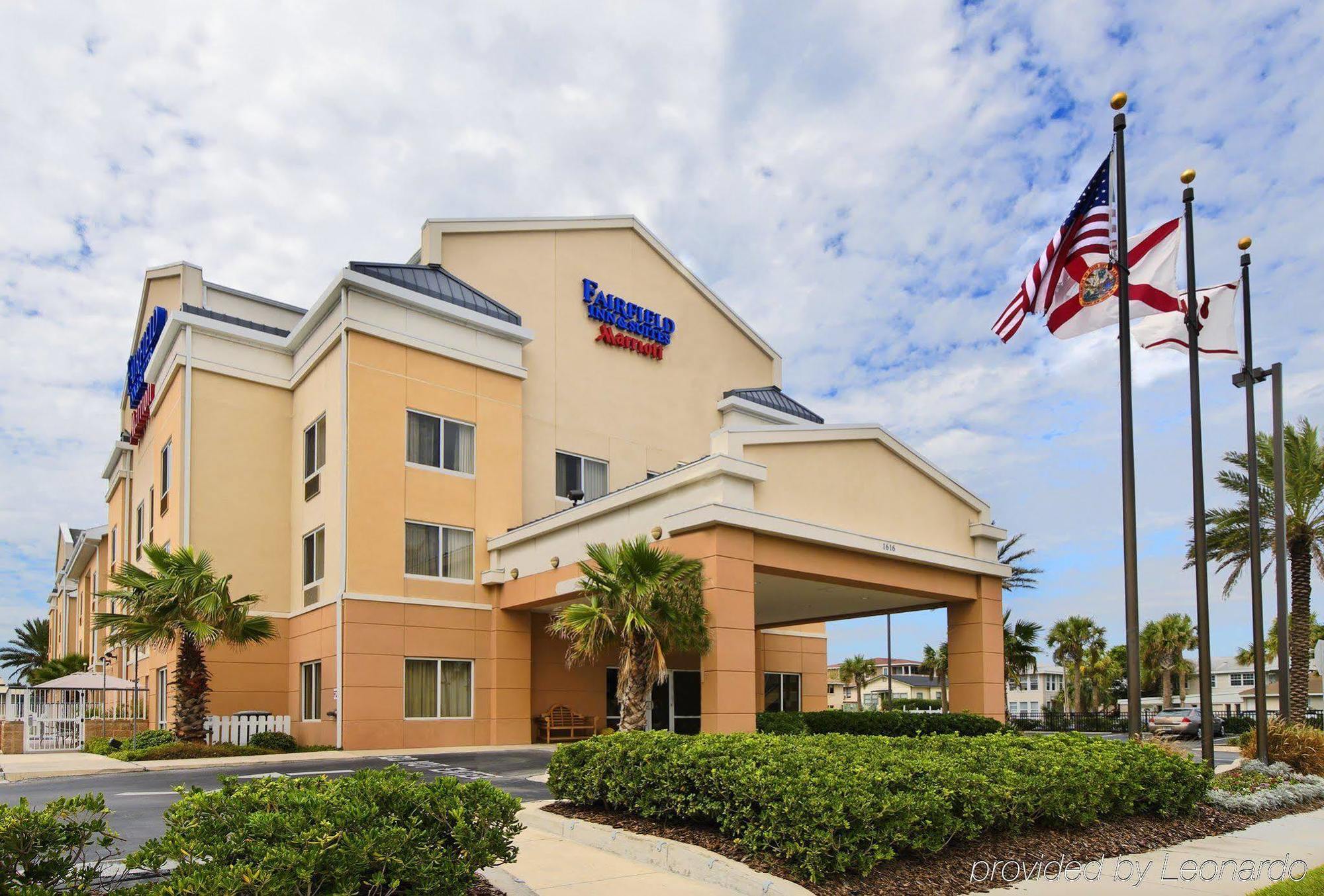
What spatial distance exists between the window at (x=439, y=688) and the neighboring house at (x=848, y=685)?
66348mm

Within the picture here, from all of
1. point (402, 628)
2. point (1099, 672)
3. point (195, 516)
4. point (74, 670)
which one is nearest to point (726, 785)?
point (402, 628)

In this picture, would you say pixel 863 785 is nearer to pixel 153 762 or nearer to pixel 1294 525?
pixel 153 762

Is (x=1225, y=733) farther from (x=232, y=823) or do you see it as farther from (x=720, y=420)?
(x=232, y=823)

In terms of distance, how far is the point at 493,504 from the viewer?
27562 millimetres

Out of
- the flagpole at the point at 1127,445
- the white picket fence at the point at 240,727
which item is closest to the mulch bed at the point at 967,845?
the flagpole at the point at 1127,445

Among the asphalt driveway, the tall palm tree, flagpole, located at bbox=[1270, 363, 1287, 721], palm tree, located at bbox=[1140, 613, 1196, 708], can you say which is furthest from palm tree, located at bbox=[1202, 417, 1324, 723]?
palm tree, located at bbox=[1140, 613, 1196, 708]

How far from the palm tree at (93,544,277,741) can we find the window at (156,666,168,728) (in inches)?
211

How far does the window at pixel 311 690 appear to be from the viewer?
25359 mm

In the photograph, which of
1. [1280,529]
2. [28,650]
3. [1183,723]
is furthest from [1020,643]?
[28,650]

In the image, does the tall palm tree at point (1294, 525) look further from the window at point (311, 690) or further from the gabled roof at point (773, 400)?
the window at point (311, 690)

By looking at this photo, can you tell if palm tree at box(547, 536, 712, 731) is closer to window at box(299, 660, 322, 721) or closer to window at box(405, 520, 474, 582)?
window at box(405, 520, 474, 582)

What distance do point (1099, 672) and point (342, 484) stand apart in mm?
61073

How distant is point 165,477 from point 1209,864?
28.4m

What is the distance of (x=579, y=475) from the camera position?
30.8 metres
